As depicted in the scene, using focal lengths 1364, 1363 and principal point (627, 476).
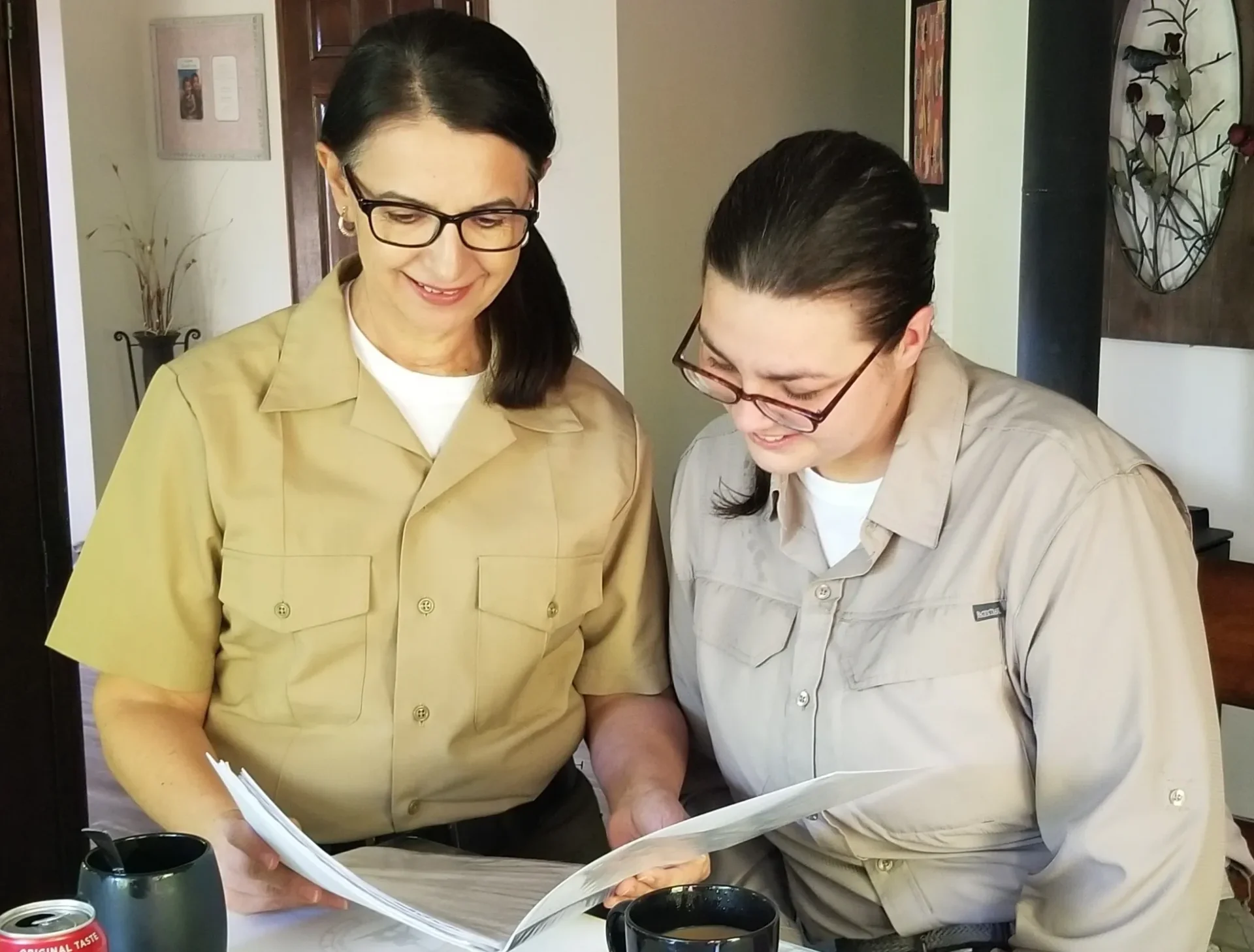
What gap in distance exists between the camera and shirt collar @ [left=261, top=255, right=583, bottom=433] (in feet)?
4.59

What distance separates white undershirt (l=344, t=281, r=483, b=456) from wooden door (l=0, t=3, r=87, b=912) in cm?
69

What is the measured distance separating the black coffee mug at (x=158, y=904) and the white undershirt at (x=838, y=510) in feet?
2.11

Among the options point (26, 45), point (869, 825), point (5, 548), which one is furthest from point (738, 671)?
point (26, 45)

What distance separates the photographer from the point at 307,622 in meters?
1.36

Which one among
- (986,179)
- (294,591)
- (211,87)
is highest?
(211,87)

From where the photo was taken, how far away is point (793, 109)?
173 inches

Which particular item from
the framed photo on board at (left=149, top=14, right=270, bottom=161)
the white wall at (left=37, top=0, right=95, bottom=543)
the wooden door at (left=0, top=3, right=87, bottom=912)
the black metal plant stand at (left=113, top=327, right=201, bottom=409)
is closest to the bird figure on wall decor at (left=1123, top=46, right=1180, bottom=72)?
the wooden door at (left=0, top=3, right=87, bottom=912)

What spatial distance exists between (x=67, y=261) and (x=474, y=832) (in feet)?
14.7

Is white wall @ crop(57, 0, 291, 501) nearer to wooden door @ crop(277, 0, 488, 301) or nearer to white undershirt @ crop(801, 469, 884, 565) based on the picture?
wooden door @ crop(277, 0, 488, 301)

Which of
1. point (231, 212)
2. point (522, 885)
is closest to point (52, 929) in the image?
point (522, 885)

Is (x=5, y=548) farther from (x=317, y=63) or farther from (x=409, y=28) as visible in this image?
(x=317, y=63)

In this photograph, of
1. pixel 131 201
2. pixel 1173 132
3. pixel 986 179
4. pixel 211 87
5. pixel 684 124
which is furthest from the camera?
pixel 131 201

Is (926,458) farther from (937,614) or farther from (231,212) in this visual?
(231,212)

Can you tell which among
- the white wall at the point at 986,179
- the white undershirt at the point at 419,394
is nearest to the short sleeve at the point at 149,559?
the white undershirt at the point at 419,394
